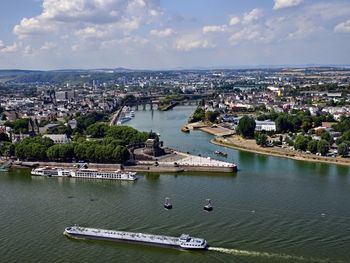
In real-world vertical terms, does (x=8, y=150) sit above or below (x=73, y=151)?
below

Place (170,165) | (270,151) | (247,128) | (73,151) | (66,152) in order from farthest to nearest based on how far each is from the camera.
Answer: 1. (247,128)
2. (270,151)
3. (73,151)
4. (66,152)
5. (170,165)

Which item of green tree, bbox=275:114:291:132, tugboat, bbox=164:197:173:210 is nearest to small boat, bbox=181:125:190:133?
green tree, bbox=275:114:291:132

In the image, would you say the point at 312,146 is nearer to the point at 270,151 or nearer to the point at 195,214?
the point at 270,151

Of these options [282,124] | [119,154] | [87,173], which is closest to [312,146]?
[282,124]

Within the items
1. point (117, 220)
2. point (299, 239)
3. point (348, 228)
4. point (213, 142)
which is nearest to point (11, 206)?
point (117, 220)

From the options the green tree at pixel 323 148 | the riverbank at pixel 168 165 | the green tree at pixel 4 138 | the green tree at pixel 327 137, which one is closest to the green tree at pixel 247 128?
the green tree at pixel 327 137

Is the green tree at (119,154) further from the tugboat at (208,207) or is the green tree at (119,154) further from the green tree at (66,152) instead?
the tugboat at (208,207)
